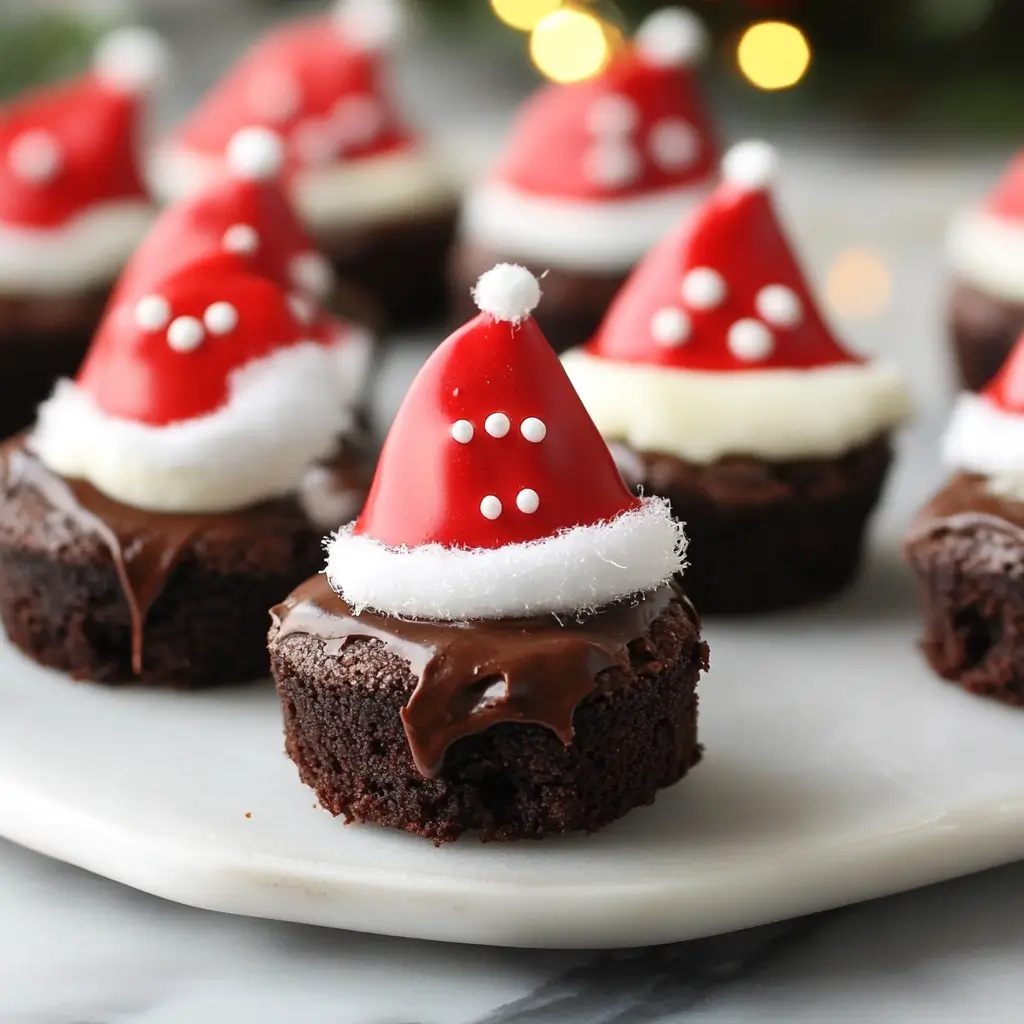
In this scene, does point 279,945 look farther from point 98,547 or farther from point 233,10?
point 233,10

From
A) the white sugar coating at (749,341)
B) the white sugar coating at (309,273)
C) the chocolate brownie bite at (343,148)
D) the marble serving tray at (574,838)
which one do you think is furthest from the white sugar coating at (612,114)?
the marble serving tray at (574,838)

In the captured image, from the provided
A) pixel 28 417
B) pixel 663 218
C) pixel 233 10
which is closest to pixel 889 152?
pixel 663 218

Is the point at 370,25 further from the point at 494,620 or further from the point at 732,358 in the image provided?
the point at 494,620

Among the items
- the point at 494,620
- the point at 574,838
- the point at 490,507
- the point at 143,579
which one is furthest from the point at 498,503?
the point at 143,579

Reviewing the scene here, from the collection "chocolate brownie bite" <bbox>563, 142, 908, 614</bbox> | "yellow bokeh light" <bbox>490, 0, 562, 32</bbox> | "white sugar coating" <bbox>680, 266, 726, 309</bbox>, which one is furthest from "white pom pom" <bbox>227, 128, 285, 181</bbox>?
"yellow bokeh light" <bbox>490, 0, 562, 32</bbox>

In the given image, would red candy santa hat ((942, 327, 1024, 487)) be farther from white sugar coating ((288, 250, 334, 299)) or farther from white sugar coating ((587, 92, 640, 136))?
white sugar coating ((587, 92, 640, 136))

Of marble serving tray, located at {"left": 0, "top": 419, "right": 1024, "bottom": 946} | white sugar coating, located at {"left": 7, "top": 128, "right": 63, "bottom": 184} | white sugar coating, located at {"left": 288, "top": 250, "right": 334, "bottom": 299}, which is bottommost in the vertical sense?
marble serving tray, located at {"left": 0, "top": 419, "right": 1024, "bottom": 946}

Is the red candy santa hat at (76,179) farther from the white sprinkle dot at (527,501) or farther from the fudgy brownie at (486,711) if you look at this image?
the white sprinkle dot at (527,501)
